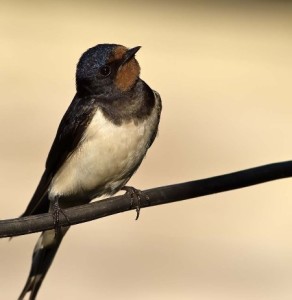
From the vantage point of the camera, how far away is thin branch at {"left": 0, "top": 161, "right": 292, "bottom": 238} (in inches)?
81.4

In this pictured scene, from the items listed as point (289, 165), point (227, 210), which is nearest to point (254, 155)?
point (227, 210)

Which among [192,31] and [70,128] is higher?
[192,31]

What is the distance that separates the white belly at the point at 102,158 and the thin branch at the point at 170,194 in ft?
2.62

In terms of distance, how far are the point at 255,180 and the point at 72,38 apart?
2.76 meters

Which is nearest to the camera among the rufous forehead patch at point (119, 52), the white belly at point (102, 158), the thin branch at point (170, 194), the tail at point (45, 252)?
the thin branch at point (170, 194)

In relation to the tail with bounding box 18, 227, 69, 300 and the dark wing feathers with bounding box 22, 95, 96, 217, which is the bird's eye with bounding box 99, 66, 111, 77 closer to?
the dark wing feathers with bounding box 22, 95, 96, 217

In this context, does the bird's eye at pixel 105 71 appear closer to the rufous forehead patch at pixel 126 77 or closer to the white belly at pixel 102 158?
the rufous forehead patch at pixel 126 77

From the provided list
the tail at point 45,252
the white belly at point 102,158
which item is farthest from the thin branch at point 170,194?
the tail at point 45,252

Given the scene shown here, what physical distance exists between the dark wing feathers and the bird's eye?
0.11 metres

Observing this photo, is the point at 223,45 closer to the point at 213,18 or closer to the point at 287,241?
the point at 213,18

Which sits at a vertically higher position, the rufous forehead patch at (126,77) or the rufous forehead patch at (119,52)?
the rufous forehead patch at (119,52)

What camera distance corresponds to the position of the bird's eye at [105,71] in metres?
3.26

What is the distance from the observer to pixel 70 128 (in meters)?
3.19

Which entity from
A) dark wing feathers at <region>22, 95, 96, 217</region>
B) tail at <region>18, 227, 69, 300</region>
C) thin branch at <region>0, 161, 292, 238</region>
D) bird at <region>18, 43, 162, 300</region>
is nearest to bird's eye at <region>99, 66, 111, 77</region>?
bird at <region>18, 43, 162, 300</region>
